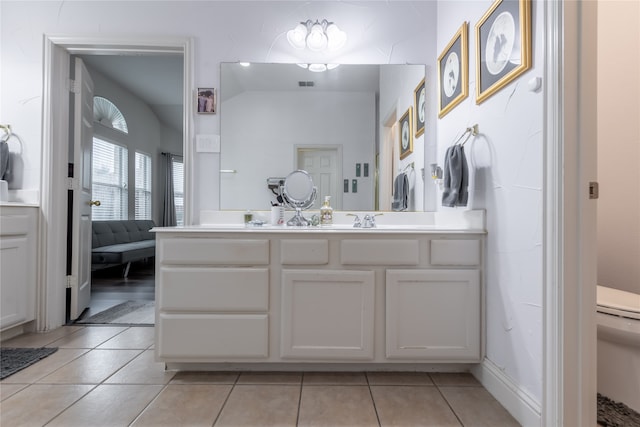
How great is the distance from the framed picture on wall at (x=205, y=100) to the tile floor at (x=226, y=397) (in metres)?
1.57

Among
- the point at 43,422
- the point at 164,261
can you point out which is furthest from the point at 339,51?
the point at 43,422

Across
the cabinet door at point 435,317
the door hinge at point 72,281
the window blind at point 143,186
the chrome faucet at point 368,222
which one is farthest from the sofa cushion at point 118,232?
the cabinet door at point 435,317

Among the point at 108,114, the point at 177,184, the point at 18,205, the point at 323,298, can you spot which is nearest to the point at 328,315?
the point at 323,298

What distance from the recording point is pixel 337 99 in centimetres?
231

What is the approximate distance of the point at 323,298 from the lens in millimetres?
1667

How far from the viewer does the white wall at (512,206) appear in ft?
4.20

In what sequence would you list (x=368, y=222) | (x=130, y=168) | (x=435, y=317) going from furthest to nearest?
(x=130, y=168) → (x=368, y=222) → (x=435, y=317)

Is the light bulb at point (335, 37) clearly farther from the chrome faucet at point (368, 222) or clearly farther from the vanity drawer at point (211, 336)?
the vanity drawer at point (211, 336)

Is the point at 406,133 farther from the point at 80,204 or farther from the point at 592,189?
the point at 80,204

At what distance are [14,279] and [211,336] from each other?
Result: 4.94ft

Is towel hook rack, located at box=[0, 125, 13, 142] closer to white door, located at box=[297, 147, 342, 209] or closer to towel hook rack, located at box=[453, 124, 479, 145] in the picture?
white door, located at box=[297, 147, 342, 209]

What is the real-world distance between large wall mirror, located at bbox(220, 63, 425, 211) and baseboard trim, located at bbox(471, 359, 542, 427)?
1033mm

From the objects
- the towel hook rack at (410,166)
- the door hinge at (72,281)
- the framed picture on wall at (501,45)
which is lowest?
the door hinge at (72,281)

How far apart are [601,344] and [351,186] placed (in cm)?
150
